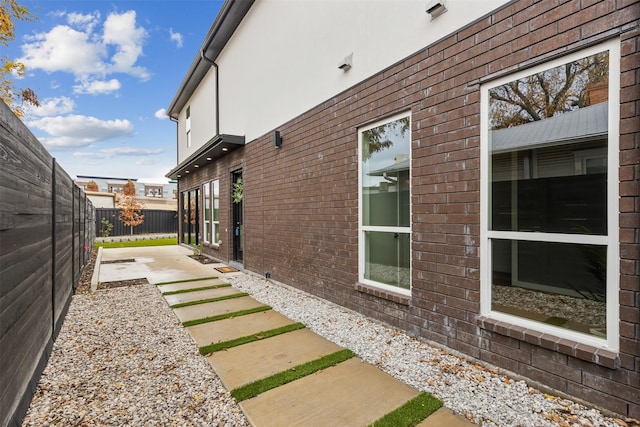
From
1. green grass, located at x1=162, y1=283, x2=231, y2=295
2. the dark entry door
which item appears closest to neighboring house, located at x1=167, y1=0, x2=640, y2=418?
green grass, located at x1=162, y1=283, x2=231, y2=295

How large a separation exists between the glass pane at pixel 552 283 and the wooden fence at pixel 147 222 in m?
21.8

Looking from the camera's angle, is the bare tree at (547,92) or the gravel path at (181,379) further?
the bare tree at (547,92)

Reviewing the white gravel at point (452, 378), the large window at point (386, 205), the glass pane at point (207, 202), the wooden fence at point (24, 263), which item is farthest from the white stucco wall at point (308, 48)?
the wooden fence at point (24, 263)

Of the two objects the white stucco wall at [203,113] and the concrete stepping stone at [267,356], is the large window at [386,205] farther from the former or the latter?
the white stucco wall at [203,113]

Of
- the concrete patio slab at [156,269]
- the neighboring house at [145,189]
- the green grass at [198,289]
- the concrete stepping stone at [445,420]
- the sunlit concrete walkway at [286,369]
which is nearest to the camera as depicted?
the concrete stepping stone at [445,420]

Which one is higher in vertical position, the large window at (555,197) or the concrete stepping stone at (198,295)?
the large window at (555,197)

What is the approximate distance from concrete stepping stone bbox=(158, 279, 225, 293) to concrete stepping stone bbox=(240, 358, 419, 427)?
4.20 metres

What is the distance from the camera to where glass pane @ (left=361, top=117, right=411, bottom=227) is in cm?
380

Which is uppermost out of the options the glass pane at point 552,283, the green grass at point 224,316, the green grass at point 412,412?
the glass pane at point 552,283

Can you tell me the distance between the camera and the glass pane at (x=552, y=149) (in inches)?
91.7

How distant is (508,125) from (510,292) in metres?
1.57

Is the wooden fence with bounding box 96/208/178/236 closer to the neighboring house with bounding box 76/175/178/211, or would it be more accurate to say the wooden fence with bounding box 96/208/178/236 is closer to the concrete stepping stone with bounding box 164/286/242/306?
the neighboring house with bounding box 76/175/178/211

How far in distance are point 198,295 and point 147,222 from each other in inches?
714

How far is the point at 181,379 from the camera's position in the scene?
2.69 m
